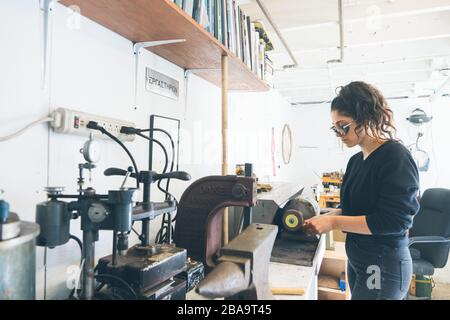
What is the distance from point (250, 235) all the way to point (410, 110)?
650 cm

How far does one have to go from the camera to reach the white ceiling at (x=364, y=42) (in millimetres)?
2322

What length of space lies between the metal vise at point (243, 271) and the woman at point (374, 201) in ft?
1.81

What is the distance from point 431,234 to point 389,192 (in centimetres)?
173

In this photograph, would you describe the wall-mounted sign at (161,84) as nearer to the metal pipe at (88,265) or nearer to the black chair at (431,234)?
the metal pipe at (88,265)

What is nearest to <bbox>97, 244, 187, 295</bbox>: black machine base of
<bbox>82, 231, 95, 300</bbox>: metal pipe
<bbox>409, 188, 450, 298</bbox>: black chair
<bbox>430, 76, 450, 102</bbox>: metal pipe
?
<bbox>82, 231, 95, 300</bbox>: metal pipe

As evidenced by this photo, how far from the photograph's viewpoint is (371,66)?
3.94 m

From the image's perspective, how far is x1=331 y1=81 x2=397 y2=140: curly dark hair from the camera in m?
1.29

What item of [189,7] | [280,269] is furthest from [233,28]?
[280,269]

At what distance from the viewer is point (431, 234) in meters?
2.47

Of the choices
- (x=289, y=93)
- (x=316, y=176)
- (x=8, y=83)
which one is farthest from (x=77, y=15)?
(x=316, y=176)

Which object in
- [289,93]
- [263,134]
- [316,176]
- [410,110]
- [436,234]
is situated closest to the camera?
[436,234]

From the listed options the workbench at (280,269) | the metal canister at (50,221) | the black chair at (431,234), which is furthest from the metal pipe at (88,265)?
the black chair at (431,234)

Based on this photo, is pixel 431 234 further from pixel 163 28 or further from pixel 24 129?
pixel 24 129
